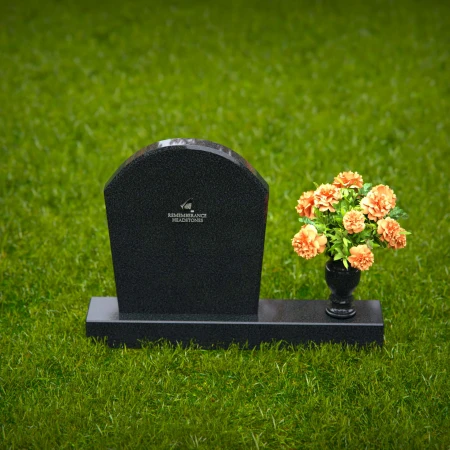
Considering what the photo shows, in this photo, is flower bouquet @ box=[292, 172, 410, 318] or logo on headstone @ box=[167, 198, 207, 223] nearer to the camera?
flower bouquet @ box=[292, 172, 410, 318]

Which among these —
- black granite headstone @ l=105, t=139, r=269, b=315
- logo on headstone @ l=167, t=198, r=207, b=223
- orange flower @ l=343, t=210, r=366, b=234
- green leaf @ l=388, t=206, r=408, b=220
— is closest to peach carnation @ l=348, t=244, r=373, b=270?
orange flower @ l=343, t=210, r=366, b=234

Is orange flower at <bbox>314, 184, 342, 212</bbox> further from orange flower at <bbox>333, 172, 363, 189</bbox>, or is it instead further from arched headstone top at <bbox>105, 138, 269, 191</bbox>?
arched headstone top at <bbox>105, 138, 269, 191</bbox>

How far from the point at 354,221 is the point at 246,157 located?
3.44 m

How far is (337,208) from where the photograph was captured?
16.1 feet

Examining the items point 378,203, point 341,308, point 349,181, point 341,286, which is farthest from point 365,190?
point 341,308

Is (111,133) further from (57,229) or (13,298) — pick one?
(13,298)

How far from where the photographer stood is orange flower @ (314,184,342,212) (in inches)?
191

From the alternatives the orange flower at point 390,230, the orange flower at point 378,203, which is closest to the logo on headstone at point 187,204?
the orange flower at point 378,203

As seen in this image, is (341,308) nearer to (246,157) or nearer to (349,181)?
(349,181)

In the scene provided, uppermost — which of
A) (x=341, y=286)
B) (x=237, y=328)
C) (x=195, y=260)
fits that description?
(x=195, y=260)

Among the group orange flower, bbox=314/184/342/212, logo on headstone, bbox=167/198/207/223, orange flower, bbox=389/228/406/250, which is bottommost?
orange flower, bbox=389/228/406/250

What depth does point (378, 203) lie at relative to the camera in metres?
4.75

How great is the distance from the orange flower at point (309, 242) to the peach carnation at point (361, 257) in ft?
0.67

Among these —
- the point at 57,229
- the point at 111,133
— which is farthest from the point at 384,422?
the point at 111,133
